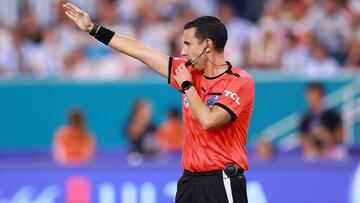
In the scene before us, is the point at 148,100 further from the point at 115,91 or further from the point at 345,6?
the point at 345,6

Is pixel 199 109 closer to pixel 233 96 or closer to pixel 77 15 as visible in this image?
pixel 233 96

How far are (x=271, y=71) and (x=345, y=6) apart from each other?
4.83 ft

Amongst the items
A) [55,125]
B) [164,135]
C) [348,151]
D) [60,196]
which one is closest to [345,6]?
[348,151]

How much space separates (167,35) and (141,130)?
2.17 m

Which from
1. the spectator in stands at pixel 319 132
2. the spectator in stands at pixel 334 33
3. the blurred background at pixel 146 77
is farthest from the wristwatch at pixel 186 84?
the spectator in stands at pixel 334 33

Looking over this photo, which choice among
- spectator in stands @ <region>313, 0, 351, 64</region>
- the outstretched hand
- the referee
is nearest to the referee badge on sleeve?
the referee

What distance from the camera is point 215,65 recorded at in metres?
7.17

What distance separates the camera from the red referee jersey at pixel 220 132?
7.09 m

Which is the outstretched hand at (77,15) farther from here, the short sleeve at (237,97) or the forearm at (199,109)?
the short sleeve at (237,97)

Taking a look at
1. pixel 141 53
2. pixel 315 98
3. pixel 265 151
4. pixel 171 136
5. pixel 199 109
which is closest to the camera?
pixel 199 109

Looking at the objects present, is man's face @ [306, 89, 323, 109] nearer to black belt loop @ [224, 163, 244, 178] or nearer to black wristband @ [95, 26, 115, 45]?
black wristband @ [95, 26, 115, 45]

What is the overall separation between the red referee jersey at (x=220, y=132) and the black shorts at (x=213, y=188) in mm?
54

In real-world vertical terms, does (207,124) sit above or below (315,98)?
below

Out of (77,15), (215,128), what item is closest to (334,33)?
(77,15)
